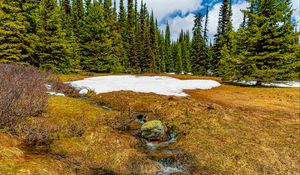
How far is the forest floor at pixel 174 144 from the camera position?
6.34m

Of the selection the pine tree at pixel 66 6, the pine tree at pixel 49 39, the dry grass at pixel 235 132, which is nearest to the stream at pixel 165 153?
the dry grass at pixel 235 132

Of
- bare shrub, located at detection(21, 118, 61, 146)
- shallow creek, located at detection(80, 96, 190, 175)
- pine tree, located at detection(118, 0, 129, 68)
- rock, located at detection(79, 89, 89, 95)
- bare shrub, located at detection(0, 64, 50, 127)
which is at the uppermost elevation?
pine tree, located at detection(118, 0, 129, 68)

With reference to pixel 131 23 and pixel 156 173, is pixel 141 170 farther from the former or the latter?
pixel 131 23

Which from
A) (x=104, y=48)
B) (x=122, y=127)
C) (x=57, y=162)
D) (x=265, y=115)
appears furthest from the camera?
(x=104, y=48)

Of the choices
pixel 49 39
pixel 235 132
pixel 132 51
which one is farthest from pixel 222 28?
pixel 235 132

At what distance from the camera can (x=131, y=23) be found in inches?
2303

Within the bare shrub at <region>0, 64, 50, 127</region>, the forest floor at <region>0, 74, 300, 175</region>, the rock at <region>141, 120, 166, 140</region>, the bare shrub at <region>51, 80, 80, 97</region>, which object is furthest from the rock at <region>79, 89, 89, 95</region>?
the rock at <region>141, 120, 166, 140</region>

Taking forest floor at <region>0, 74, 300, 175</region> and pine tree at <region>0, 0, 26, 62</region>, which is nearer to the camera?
forest floor at <region>0, 74, 300, 175</region>

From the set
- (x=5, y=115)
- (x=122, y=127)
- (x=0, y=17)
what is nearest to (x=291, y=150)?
(x=122, y=127)

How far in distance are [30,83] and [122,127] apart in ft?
16.7

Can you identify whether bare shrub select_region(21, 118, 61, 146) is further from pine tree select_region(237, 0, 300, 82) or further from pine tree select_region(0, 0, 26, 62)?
pine tree select_region(237, 0, 300, 82)

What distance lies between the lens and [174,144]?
29.9 feet

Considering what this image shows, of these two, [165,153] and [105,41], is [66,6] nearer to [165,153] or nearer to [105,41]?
[105,41]

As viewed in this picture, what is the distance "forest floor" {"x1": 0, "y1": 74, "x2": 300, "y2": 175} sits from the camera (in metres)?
6.34
